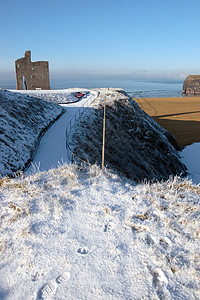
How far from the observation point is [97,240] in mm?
3984

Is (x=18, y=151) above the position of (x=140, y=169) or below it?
above

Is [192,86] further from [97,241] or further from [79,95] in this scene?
[97,241]

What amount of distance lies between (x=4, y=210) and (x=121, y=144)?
1127cm

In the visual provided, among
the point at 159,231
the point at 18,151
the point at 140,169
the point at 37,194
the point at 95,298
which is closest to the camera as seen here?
the point at 95,298

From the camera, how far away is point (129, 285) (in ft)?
10.1

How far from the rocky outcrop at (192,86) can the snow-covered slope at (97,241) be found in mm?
92657

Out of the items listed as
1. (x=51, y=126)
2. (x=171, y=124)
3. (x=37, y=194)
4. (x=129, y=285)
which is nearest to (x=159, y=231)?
(x=129, y=285)

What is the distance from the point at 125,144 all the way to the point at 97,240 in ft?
39.1

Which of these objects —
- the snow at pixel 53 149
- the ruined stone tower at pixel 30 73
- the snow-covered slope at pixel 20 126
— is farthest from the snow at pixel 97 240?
the ruined stone tower at pixel 30 73

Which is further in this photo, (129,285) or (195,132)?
(195,132)

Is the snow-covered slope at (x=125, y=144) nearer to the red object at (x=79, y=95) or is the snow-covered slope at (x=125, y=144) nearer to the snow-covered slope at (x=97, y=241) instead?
the snow-covered slope at (x=97, y=241)

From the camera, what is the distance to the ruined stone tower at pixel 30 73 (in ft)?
95.8

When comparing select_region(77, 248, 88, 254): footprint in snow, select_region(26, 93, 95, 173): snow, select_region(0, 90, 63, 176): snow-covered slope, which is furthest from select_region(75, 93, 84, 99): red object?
select_region(77, 248, 88, 254): footprint in snow

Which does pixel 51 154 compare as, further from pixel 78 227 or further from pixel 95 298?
pixel 95 298
